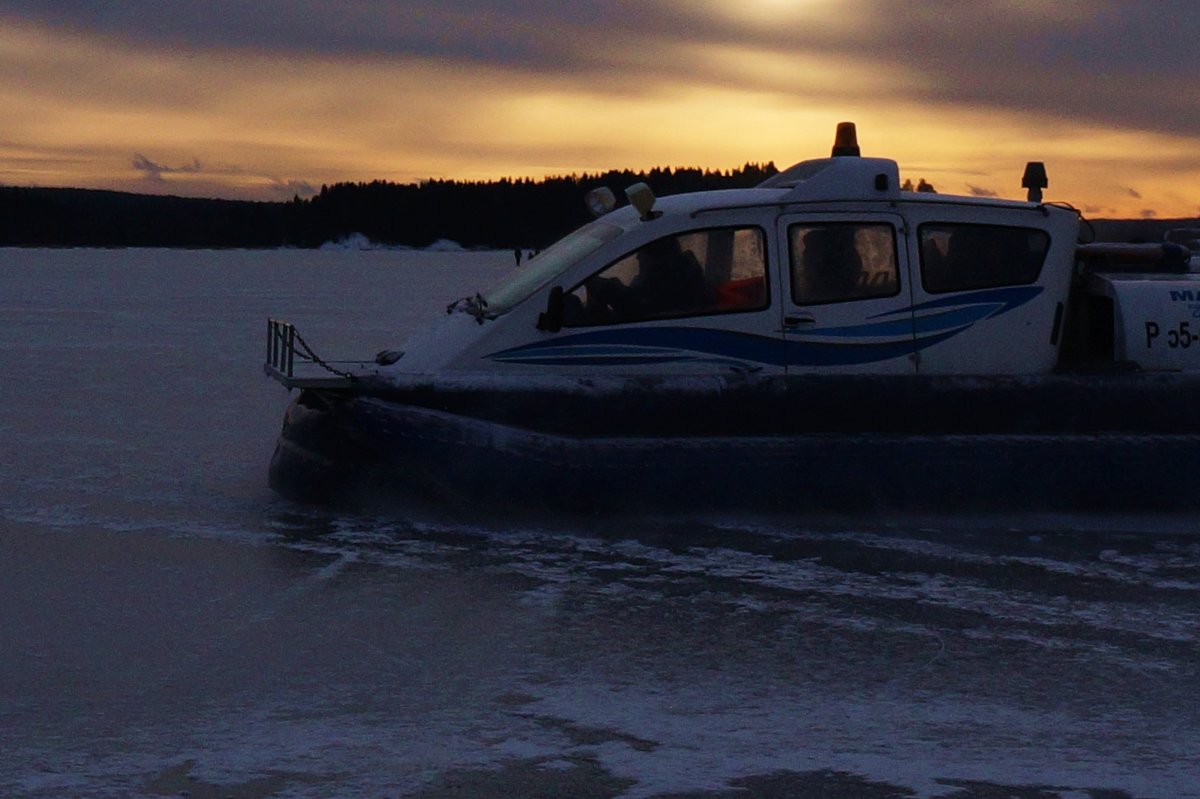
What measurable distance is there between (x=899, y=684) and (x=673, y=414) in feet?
9.73

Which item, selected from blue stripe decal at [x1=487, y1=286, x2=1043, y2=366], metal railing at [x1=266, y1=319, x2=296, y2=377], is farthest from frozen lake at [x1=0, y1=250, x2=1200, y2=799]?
blue stripe decal at [x1=487, y1=286, x2=1043, y2=366]

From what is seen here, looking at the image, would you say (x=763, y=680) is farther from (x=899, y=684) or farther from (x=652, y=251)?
(x=652, y=251)

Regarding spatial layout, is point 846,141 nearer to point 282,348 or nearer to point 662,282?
point 662,282

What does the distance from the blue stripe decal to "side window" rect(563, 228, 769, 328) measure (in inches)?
4.2

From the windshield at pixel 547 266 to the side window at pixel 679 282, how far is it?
198 millimetres

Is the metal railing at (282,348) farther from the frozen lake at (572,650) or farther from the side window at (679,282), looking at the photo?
the side window at (679,282)

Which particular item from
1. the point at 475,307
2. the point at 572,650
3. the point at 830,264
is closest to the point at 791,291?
the point at 830,264

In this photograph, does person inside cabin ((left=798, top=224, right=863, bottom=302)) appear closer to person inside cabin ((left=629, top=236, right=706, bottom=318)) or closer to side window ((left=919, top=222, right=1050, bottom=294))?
side window ((left=919, top=222, right=1050, bottom=294))

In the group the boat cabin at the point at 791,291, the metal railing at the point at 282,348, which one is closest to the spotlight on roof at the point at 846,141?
the boat cabin at the point at 791,291

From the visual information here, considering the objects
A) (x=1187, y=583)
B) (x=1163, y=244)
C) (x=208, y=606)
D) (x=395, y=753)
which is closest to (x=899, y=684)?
(x=395, y=753)

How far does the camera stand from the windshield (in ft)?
27.3

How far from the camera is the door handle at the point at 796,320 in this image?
328 inches

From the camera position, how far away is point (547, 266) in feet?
28.1

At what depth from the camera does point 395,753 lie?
175 inches
